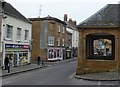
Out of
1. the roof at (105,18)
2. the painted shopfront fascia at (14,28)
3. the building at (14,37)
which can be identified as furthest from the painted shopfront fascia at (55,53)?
the roof at (105,18)

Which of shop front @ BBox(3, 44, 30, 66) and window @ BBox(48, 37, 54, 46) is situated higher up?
window @ BBox(48, 37, 54, 46)

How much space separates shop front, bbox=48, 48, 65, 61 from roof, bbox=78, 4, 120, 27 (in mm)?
27440

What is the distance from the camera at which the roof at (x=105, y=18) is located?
88.4ft

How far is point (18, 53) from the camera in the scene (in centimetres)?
3725

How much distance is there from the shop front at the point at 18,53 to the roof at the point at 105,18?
34.5 ft

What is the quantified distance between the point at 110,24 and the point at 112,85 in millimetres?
8742

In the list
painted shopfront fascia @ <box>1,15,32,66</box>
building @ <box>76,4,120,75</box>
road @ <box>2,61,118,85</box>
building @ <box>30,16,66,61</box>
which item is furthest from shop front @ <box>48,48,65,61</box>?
road @ <box>2,61,118,85</box>

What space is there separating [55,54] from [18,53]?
21.5 m

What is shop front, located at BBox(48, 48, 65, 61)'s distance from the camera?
183ft

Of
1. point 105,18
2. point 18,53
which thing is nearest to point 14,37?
point 18,53

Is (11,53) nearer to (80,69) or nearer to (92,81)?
(80,69)

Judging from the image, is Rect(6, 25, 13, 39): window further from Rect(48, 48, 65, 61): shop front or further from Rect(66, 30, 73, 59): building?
Rect(66, 30, 73, 59): building

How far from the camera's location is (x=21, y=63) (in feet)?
127

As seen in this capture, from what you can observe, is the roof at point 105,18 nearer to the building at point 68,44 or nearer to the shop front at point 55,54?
the shop front at point 55,54
